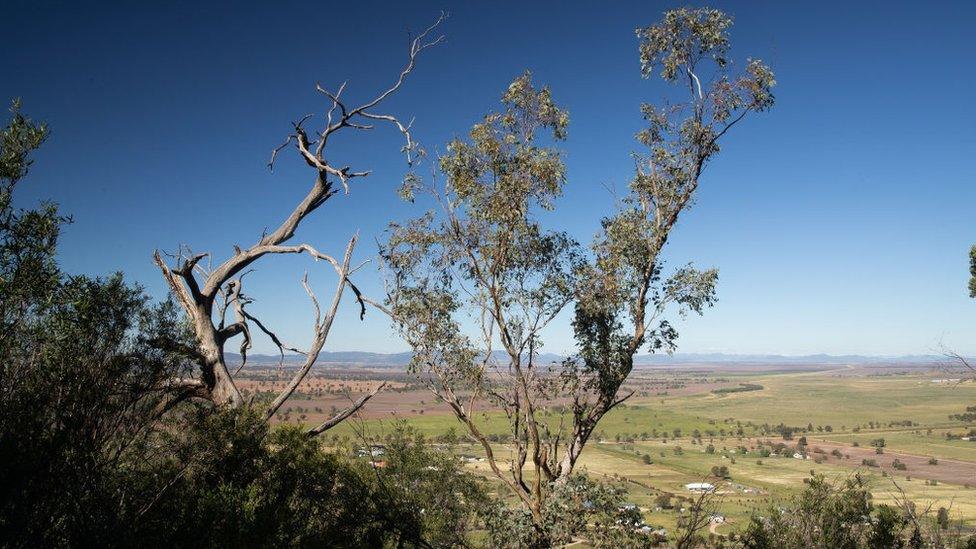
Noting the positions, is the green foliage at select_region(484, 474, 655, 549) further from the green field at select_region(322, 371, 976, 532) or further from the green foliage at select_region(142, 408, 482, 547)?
the green field at select_region(322, 371, 976, 532)

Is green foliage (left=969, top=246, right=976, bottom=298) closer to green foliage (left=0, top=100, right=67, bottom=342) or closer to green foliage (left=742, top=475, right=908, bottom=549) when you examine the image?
Result: green foliage (left=742, top=475, right=908, bottom=549)

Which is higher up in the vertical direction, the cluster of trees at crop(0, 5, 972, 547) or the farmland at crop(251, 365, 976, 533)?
the cluster of trees at crop(0, 5, 972, 547)

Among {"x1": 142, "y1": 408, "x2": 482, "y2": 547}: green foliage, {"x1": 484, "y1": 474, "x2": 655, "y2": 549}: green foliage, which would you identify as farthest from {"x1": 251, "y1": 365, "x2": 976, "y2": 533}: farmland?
{"x1": 484, "y1": 474, "x2": 655, "y2": 549}: green foliage

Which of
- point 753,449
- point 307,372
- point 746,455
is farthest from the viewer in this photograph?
point 753,449

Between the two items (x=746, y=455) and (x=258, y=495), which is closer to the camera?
(x=258, y=495)

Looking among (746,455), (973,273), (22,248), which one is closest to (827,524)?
(973,273)

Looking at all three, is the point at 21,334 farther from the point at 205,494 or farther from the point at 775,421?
the point at 775,421

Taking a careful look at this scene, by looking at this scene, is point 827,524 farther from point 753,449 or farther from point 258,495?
point 753,449

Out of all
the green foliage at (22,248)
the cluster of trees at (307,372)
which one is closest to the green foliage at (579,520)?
the cluster of trees at (307,372)

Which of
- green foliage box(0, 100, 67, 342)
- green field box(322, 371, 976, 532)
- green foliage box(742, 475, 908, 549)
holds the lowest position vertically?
green field box(322, 371, 976, 532)

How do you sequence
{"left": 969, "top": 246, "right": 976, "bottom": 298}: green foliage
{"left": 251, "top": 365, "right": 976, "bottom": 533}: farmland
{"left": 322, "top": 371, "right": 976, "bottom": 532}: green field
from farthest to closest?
{"left": 251, "top": 365, "right": 976, "bottom": 533}: farmland
{"left": 322, "top": 371, "right": 976, "bottom": 532}: green field
{"left": 969, "top": 246, "right": 976, "bottom": 298}: green foliage

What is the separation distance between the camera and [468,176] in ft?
44.5

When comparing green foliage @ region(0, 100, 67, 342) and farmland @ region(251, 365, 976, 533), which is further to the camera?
farmland @ region(251, 365, 976, 533)

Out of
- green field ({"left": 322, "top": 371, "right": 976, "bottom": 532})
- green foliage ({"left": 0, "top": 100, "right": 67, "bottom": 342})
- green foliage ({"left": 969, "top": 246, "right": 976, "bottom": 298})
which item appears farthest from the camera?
green field ({"left": 322, "top": 371, "right": 976, "bottom": 532})
